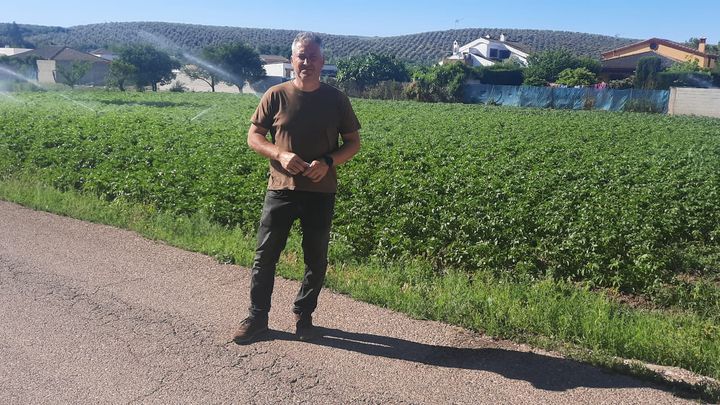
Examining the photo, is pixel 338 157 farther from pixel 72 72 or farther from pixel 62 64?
pixel 62 64

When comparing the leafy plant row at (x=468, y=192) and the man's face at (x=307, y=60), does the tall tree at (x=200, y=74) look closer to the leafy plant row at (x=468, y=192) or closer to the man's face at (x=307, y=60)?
the leafy plant row at (x=468, y=192)

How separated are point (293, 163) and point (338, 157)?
14.1 inches

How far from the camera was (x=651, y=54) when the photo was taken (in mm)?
80000

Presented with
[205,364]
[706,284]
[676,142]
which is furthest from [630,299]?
[676,142]

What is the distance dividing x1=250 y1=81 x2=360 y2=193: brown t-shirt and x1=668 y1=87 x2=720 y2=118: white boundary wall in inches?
1635

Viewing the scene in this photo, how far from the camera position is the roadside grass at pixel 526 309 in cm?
424

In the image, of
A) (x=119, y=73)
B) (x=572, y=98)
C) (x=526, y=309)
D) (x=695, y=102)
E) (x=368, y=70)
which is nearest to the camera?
(x=526, y=309)

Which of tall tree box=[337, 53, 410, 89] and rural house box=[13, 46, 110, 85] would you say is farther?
tall tree box=[337, 53, 410, 89]

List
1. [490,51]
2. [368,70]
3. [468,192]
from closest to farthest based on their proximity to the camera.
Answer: [468,192] < [368,70] < [490,51]

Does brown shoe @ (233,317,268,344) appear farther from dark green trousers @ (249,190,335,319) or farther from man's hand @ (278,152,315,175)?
man's hand @ (278,152,315,175)

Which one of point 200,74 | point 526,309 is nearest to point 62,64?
point 200,74

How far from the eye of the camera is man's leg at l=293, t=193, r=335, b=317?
14.6 feet

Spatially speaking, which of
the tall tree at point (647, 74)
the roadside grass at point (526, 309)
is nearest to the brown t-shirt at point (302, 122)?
the roadside grass at point (526, 309)

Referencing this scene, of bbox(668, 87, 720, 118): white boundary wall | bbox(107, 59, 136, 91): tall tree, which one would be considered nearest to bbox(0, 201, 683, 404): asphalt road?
bbox(668, 87, 720, 118): white boundary wall
